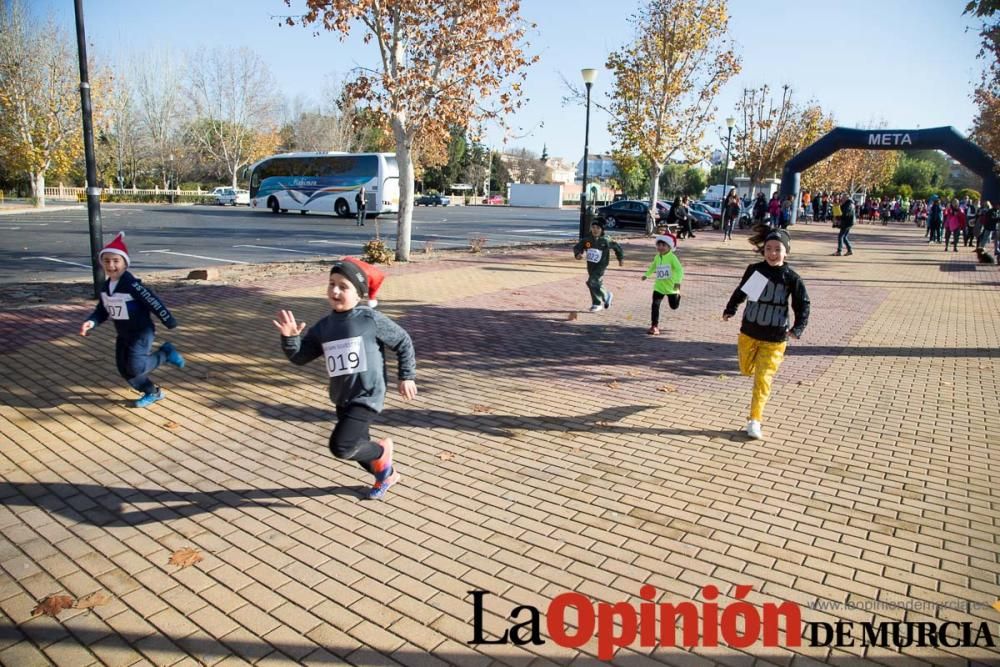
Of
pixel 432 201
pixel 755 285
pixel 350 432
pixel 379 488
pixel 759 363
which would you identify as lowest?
pixel 379 488

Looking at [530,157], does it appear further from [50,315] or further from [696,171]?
→ [50,315]

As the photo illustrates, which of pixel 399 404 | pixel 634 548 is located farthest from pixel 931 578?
pixel 399 404

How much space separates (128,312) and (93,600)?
2.97 m

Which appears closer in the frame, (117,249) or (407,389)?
(407,389)

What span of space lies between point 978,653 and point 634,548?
1.55 meters

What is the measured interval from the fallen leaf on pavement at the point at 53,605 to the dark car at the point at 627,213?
31.5 m

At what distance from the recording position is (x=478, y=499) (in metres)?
4.28

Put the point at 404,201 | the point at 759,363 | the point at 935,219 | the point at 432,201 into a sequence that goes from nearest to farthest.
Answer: the point at 759,363 < the point at 404,201 < the point at 935,219 < the point at 432,201

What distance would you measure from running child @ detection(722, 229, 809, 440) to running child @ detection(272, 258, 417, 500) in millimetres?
2924

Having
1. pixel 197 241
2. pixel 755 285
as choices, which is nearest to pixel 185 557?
pixel 755 285

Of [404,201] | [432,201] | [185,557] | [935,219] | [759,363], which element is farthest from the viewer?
[432,201]

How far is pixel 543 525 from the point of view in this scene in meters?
3.95

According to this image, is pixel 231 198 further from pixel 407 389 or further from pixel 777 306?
pixel 407 389
